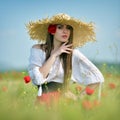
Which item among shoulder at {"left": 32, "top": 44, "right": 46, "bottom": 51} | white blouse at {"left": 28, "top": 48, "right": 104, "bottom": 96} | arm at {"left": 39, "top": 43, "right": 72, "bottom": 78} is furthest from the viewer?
shoulder at {"left": 32, "top": 44, "right": 46, "bottom": 51}

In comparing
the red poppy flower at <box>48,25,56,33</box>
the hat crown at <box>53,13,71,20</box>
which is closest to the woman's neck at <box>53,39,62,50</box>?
the red poppy flower at <box>48,25,56,33</box>

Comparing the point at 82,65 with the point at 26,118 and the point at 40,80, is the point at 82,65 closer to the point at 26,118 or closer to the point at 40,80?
the point at 40,80

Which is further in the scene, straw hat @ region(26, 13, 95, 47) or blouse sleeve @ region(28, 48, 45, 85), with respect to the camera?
straw hat @ region(26, 13, 95, 47)

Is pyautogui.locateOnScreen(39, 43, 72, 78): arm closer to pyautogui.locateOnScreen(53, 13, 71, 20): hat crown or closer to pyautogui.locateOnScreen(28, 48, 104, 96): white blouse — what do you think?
pyautogui.locateOnScreen(28, 48, 104, 96): white blouse

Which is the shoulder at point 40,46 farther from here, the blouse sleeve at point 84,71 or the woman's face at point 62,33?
the blouse sleeve at point 84,71

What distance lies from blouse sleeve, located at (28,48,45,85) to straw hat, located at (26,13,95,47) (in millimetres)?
332

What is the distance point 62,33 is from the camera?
396 centimetres

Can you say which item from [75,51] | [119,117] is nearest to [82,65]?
[75,51]

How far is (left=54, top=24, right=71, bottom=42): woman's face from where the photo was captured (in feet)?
12.9

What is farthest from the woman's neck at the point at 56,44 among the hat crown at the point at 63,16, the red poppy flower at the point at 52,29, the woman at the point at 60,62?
the hat crown at the point at 63,16

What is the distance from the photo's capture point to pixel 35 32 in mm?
4359

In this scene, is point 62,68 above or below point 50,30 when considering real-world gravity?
below

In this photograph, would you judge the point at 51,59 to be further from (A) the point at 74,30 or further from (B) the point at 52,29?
(A) the point at 74,30

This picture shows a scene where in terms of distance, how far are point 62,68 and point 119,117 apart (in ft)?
6.08
